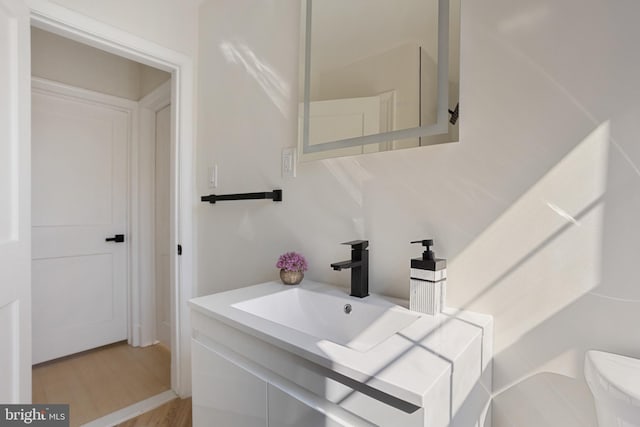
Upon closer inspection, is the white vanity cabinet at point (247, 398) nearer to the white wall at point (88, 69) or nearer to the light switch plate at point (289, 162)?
Result: the light switch plate at point (289, 162)

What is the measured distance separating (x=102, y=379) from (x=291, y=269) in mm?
1812

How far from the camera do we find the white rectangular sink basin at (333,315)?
3.05 feet

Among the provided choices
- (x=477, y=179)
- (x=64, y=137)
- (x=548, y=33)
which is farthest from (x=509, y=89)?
(x=64, y=137)

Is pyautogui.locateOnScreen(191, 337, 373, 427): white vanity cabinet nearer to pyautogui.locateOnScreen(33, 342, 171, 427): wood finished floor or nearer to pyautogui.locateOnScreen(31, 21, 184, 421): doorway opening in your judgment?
pyautogui.locateOnScreen(33, 342, 171, 427): wood finished floor

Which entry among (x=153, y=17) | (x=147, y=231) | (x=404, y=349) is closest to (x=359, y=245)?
(x=404, y=349)

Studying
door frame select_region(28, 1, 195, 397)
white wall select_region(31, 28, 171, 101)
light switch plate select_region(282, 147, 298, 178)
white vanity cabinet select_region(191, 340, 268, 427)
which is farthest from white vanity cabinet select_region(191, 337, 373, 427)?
white wall select_region(31, 28, 171, 101)

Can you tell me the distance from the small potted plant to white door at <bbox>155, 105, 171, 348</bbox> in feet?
5.48

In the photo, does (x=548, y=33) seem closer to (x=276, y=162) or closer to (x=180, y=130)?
(x=276, y=162)

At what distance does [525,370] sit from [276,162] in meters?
1.15

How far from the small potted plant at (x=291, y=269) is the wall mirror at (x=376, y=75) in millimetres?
410

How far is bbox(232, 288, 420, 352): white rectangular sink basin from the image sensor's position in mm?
929

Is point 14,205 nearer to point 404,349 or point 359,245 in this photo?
point 359,245

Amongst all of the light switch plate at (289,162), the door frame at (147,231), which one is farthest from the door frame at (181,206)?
the door frame at (147,231)

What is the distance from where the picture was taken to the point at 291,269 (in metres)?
1.22
